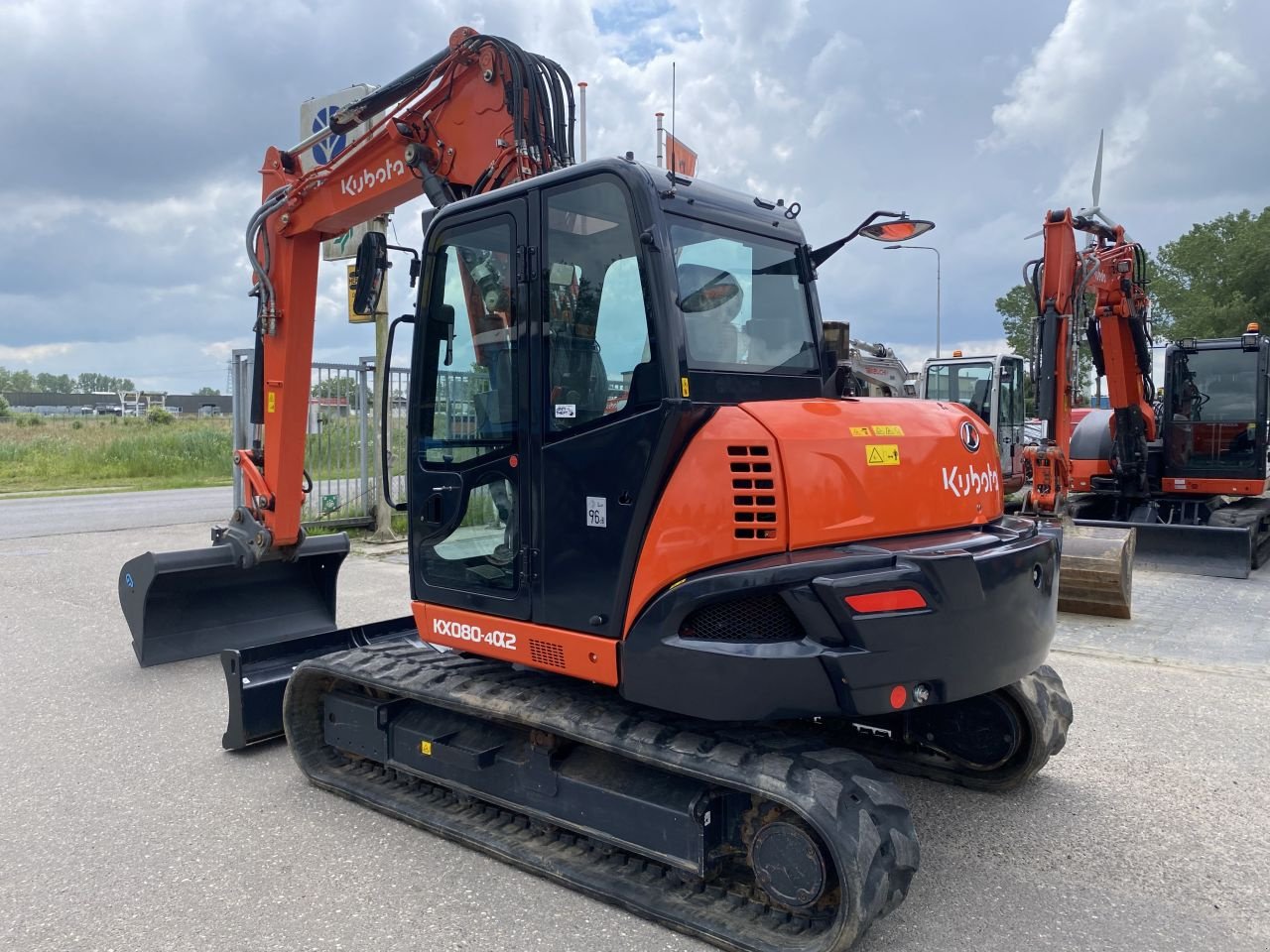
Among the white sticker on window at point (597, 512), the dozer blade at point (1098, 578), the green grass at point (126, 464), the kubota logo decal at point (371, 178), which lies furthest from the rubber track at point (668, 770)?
the green grass at point (126, 464)

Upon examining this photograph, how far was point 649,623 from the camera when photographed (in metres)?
3.28

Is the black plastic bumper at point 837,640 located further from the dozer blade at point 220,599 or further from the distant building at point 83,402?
the distant building at point 83,402

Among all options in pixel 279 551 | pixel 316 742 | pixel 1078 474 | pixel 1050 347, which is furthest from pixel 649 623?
pixel 1078 474

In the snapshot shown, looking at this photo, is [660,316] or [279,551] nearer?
[660,316]

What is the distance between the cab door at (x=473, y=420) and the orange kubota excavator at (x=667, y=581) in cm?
1

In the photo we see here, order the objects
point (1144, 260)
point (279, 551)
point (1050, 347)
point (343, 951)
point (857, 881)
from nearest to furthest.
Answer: point (857, 881) < point (343, 951) < point (279, 551) < point (1050, 347) < point (1144, 260)

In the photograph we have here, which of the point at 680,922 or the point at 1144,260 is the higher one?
the point at 1144,260

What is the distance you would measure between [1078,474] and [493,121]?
10.8 meters

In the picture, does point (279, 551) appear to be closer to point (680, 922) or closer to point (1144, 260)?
point (680, 922)

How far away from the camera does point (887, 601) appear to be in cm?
304

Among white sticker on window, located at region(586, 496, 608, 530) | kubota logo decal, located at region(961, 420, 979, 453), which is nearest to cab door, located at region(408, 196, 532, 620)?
white sticker on window, located at region(586, 496, 608, 530)

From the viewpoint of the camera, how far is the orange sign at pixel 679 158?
13.1ft

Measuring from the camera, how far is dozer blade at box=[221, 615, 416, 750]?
15.8 feet

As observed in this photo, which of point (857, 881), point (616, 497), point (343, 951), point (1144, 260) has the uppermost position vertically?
point (1144, 260)
